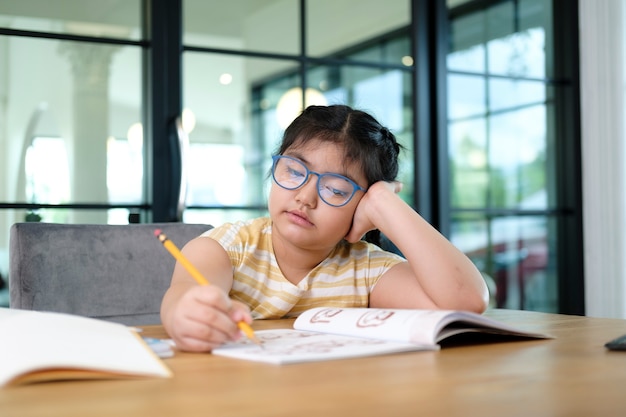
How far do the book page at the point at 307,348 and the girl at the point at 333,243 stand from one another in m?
0.30

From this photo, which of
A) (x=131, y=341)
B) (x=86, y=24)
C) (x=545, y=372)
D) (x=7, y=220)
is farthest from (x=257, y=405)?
(x=86, y=24)

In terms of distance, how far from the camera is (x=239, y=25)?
3.55 metres

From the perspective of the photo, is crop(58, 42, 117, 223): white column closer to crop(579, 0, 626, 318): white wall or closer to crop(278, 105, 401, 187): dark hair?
crop(278, 105, 401, 187): dark hair

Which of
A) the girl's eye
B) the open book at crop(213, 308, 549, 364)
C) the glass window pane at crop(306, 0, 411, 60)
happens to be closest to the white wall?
the glass window pane at crop(306, 0, 411, 60)

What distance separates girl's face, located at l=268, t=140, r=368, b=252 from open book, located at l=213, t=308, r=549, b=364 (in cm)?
28

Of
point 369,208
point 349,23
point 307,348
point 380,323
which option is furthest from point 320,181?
point 349,23

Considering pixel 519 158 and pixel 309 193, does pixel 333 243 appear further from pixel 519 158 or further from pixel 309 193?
pixel 519 158

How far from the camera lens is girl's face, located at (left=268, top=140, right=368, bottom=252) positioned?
139 centimetres

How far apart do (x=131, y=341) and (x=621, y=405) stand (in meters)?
0.45

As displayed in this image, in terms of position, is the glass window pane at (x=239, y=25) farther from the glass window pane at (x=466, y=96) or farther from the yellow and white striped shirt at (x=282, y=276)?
Answer: the yellow and white striped shirt at (x=282, y=276)

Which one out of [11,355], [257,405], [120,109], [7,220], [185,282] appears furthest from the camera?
[120,109]

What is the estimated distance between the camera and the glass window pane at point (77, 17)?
3.06m

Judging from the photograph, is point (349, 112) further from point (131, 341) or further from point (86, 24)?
point (86, 24)

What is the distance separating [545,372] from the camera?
79 cm
